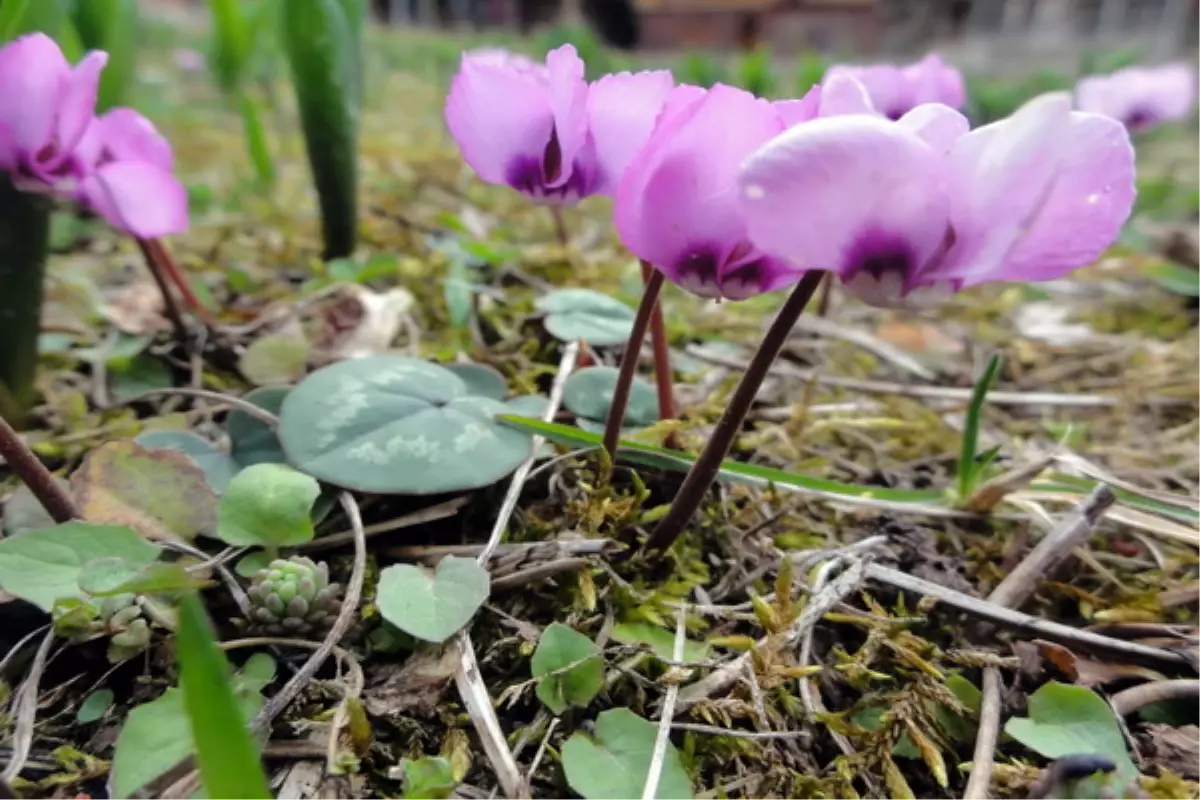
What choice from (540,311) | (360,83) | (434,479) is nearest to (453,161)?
(360,83)

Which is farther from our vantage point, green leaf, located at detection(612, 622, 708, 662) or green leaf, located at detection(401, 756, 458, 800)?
green leaf, located at detection(612, 622, 708, 662)

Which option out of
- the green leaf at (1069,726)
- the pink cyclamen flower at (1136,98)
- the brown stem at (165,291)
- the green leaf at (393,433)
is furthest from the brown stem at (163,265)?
the pink cyclamen flower at (1136,98)

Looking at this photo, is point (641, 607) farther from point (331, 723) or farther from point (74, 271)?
point (74, 271)

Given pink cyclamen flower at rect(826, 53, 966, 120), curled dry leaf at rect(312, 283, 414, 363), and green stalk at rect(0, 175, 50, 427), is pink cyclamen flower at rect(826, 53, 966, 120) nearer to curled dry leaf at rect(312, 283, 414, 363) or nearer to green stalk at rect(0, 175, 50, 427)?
curled dry leaf at rect(312, 283, 414, 363)

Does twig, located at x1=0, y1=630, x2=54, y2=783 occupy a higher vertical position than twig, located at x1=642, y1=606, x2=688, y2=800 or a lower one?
higher

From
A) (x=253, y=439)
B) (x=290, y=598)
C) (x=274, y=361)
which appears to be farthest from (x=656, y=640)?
(x=274, y=361)

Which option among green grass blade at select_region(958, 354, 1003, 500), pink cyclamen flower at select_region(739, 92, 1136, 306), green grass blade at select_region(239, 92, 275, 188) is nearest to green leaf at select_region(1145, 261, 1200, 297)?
green grass blade at select_region(958, 354, 1003, 500)
